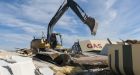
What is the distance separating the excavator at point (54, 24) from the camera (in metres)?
27.3

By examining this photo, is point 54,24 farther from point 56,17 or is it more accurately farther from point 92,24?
point 92,24

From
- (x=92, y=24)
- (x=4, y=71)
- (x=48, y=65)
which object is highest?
(x=92, y=24)

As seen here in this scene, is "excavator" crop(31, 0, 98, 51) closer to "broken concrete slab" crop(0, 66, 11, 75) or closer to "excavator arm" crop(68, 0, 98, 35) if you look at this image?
"excavator arm" crop(68, 0, 98, 35)

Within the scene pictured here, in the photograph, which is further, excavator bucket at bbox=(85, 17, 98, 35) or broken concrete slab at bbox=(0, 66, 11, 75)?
excavator bucket at bbox=(85, 17, 98, 35)

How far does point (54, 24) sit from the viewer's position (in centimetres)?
3262

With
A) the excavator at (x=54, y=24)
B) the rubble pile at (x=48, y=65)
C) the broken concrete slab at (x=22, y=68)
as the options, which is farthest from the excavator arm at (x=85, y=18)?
the broken concrete slab at (x=22, y=68)

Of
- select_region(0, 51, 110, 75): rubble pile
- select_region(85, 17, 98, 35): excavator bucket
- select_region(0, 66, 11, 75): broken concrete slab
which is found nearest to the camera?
select_region(0, 66, 11, 75): broken concrete slab

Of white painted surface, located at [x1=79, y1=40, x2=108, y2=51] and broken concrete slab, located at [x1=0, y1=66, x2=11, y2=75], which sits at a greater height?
white painted surface, located at [x1=79, y1=40, x2=108, y2=51]

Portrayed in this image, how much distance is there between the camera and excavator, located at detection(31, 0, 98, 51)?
27281 mm

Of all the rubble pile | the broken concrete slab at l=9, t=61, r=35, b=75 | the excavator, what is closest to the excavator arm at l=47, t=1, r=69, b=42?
the excavator

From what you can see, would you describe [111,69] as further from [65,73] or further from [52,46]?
[52,46]

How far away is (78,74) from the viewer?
48.4 feet


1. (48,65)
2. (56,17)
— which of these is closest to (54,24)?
(56,17)

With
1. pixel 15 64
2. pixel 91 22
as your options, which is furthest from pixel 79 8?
pixel 15 64
